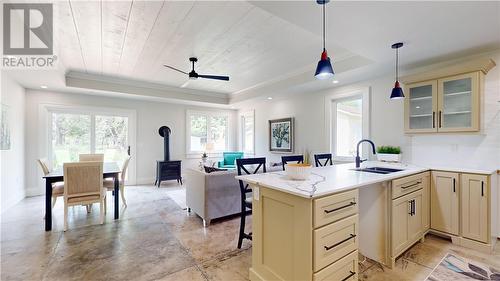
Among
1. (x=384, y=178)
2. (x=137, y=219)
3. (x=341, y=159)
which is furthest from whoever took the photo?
(x=341, y=159)

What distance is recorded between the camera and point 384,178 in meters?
2.07

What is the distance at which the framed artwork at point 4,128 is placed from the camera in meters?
3.62

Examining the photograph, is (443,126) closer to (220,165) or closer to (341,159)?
(341,159)

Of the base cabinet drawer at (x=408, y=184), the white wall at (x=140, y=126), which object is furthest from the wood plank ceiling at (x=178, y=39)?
the base cabinet drawer at (x=408, y=184)

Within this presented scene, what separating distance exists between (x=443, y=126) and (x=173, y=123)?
20.4ft

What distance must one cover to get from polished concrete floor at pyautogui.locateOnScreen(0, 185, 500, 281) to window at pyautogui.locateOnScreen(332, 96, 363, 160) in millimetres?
1996

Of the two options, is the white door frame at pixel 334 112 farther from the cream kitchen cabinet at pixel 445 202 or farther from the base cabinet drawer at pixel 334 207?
the base cabinet drawer at pixel 334 207

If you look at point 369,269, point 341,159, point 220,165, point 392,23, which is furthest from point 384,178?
point 220,165

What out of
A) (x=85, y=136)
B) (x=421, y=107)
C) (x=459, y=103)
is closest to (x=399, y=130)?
(x=421, y=107)

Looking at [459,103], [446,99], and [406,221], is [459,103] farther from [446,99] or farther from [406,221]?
[406,221]

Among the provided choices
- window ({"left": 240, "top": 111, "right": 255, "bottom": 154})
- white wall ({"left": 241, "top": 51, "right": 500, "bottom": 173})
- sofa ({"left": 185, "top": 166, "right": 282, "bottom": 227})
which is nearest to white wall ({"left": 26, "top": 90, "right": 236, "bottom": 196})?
window ({"left": 240, "top": 111, "right": 255, "bottom": 154})

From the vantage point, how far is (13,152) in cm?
421

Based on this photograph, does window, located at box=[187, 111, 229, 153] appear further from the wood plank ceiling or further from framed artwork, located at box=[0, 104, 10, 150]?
framed artwork, located at box=[0, 104, 10, 150]

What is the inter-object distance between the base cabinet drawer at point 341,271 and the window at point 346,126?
114 inches
